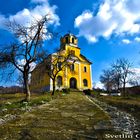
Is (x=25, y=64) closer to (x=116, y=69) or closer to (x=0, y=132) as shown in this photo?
(x=0, y=132)

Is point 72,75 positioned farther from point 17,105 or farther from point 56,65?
point 17,105

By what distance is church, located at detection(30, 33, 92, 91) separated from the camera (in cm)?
4478

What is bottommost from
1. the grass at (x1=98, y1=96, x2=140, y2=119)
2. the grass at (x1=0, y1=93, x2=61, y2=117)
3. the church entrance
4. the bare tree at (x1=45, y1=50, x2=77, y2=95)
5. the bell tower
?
the grass at (x1=98, y1=96, x2=140, y2=119)

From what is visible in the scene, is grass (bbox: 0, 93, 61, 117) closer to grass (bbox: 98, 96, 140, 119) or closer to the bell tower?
grass (bbox: 98, 96, 140, 119)

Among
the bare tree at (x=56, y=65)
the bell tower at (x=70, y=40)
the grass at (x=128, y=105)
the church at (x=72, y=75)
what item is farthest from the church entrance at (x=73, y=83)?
the grass at (x=128, y=105)

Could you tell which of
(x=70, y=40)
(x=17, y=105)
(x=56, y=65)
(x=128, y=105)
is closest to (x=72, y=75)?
(x=70, y=40)

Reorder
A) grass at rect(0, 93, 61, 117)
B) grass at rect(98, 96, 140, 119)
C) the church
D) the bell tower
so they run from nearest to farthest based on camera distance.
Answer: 1. grass at rect(0, 93, 61, 117)
2. grass at rect(98, 96, 140, 119)
3. the church
4. the bell tower

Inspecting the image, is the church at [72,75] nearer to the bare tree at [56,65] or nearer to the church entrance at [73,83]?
the church entrance at [73,83]

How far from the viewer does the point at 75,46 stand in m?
50.7

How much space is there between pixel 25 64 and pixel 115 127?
13.1 metres

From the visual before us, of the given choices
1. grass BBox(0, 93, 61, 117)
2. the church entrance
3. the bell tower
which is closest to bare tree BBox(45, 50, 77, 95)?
grass BBox(0, 93, 61, 117)

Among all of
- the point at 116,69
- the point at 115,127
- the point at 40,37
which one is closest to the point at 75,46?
the point at 116,69

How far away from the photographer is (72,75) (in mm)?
46875

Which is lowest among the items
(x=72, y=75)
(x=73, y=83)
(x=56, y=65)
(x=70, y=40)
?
(x=73, y=83)
